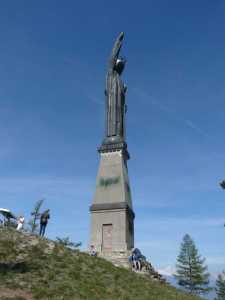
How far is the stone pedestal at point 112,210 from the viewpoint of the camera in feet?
113

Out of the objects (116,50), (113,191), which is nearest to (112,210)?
(113,191)

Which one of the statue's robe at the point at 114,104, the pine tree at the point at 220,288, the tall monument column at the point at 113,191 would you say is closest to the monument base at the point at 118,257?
the tall monument column at the point at 113,191

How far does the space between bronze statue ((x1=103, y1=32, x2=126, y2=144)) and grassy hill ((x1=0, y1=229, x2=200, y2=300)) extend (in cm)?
1816

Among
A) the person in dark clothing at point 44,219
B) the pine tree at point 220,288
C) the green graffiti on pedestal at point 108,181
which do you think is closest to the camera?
the person in dark clothing at point 44,219

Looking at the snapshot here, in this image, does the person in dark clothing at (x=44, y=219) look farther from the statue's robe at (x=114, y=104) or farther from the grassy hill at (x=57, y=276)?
the statue's robe at (x=114, y=104)

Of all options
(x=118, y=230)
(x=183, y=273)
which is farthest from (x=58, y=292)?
(x=183, y=273)

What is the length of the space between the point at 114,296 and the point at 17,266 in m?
4.92

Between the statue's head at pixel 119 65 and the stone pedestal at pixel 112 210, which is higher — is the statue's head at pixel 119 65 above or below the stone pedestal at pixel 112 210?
above

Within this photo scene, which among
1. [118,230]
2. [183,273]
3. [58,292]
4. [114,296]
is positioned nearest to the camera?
[58,292]

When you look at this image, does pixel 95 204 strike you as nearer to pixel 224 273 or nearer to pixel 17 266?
pixel 17 266

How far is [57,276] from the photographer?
61.8 feet

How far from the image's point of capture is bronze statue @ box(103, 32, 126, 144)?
4062cm

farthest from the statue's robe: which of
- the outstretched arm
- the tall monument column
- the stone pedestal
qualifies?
the stone pedestal

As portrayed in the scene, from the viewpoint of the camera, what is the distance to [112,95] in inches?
1667
